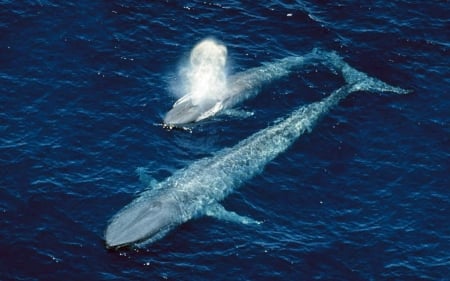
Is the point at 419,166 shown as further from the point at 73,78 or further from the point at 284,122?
the point at 73,78

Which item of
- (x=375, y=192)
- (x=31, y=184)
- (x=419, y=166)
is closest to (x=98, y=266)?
(x=31, y=184)

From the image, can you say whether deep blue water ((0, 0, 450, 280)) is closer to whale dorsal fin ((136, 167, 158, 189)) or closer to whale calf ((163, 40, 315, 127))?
whale dorsal fin ((136, 167, 158, 189))

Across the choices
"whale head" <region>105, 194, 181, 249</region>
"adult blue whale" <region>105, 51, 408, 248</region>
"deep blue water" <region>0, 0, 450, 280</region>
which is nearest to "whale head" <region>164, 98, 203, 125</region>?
A: "deep blue water" <region>0, 0, 450, 280</region>

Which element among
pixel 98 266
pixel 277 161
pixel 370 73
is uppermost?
pixel 370 73

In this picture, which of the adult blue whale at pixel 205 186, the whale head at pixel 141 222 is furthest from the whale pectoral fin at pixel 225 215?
the whale head at pixel 141 222

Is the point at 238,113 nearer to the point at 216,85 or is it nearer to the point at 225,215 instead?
the point at 216,85
